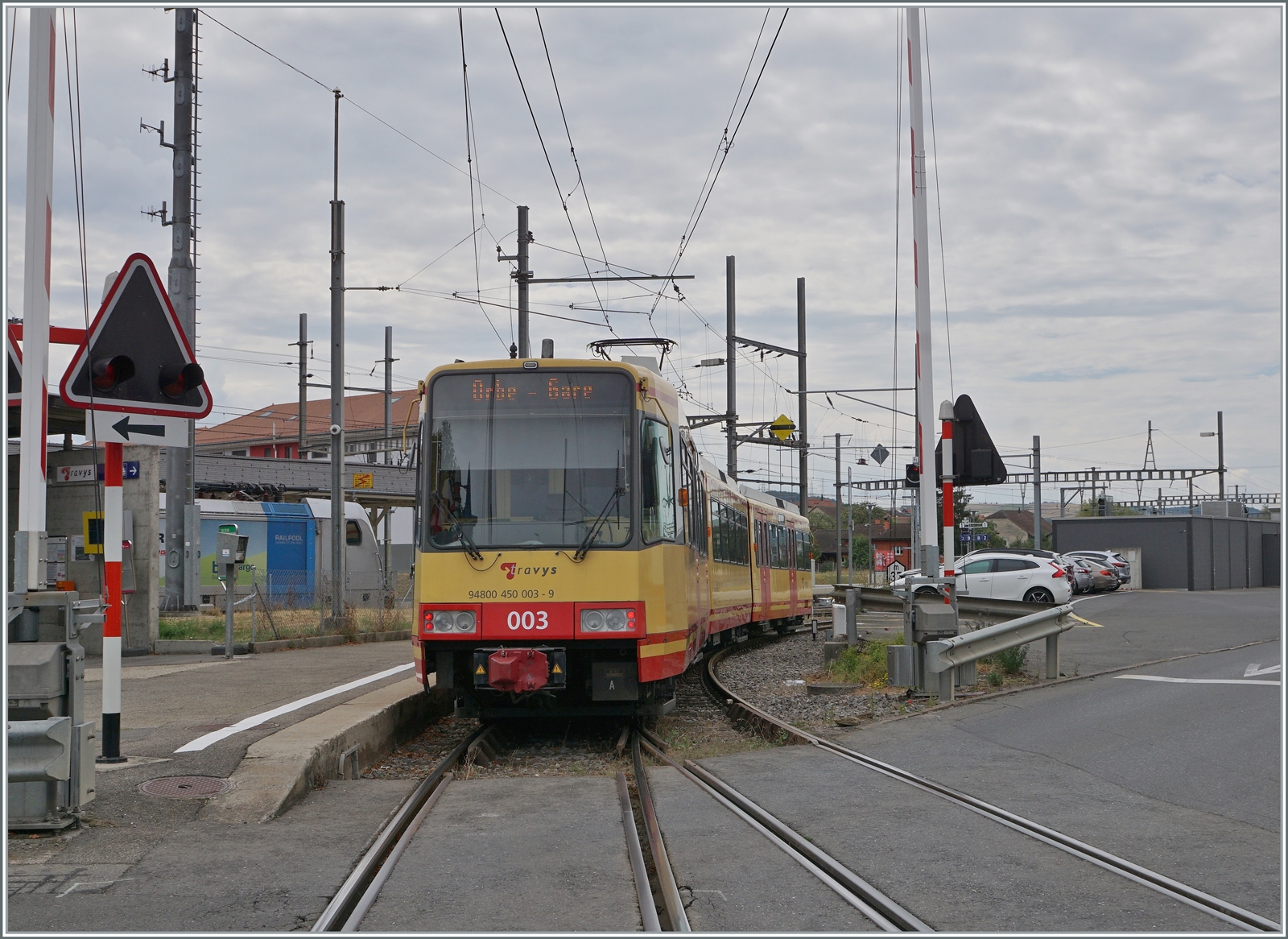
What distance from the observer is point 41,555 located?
6.69 m

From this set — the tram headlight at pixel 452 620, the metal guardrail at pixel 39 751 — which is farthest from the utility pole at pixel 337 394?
the metal guardrail at pixel 39 751

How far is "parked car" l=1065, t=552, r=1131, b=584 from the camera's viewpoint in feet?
145

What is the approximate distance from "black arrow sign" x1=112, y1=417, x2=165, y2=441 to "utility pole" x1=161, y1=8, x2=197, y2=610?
12.9 metres

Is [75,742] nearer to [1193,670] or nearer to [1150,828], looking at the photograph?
[1150,828]

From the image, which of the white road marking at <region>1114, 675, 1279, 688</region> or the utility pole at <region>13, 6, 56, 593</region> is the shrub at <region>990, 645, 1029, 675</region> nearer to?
the white road marking at <region>1114, 675, 1279, 688</region>

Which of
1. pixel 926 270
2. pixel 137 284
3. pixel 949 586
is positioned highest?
pixel 926 270

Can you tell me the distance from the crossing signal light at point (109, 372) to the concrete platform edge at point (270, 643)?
39.0 feet

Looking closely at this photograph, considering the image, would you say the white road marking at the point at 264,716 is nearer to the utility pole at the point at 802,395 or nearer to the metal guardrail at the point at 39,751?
the metal guardrail at the point at 39,751

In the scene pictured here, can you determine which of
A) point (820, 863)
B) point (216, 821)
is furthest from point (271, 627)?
point (820, 863)

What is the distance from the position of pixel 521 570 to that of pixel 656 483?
148 cm

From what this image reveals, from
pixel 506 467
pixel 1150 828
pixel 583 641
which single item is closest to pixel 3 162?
pixel 506 467

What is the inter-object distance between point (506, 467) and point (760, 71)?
27.0ft

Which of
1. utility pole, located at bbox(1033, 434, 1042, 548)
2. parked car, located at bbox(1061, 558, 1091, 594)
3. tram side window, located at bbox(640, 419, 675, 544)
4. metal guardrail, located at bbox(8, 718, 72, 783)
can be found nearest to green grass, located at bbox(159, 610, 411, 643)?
tram side window, located at bbox(640, 419, 675, 544)

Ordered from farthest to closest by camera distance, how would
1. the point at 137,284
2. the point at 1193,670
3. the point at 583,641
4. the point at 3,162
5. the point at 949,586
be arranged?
the point at 1193,670 → the point at 949,586 → the point at 583,641 → the point at 137,284 → the point at 3,162
